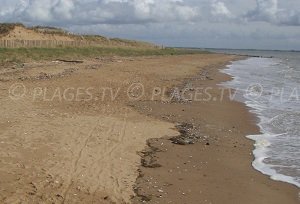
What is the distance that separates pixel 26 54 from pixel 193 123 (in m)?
26.7

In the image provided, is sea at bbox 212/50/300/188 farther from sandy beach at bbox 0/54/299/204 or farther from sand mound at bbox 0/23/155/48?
sand mound at bbox 0/23/155/48

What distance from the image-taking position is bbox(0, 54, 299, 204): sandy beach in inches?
300

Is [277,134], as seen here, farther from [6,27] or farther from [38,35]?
[38,35]

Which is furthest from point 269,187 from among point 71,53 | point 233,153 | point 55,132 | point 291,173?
point 71,53

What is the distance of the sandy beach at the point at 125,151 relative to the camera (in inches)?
300

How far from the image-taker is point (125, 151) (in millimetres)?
10047

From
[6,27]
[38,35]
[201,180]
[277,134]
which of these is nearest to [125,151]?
[201,180]

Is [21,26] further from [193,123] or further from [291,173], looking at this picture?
[291,173]

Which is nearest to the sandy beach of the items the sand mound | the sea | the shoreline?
the shoreline

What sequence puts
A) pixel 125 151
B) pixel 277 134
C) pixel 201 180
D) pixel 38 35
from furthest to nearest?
pixel 38 35 < pixel 277 134 < pixel 125 151 < pixel 201 180

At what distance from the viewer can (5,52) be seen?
37062 millimetres

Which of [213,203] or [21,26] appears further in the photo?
[21,26]

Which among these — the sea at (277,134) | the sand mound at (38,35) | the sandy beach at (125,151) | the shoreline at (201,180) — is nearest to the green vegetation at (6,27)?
the sand mound at (38,35)

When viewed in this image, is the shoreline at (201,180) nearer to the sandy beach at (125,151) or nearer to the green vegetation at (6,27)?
the sandy beach at (125,151)
